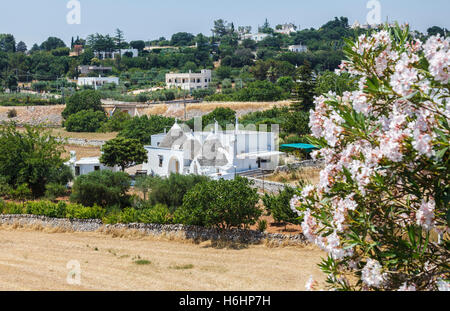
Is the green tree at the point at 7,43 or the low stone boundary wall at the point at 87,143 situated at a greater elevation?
the green tree at the point at 7,43

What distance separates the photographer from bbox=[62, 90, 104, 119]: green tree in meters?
72.4

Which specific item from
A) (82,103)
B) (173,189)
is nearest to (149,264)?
→ (173,189)

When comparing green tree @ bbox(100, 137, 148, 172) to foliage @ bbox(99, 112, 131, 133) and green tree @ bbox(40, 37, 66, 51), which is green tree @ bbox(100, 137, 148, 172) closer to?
foliage @ bbox(99, 112, 131, 133)

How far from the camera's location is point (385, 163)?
4953 mm

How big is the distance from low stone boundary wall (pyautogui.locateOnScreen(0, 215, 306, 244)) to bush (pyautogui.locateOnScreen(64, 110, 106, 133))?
41.8m

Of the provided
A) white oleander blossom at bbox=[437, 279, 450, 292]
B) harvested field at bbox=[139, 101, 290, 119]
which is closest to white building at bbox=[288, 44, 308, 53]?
harvested field at bbox=[139, 101, 290, 119]

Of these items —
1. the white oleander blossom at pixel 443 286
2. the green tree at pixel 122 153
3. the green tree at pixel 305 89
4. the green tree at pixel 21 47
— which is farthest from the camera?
the green tree at pixel 21 47

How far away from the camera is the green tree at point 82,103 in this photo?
72.4 metres

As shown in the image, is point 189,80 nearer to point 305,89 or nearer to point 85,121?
point 85,121

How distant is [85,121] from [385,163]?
64667mm

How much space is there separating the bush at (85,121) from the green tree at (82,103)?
405 centimetres

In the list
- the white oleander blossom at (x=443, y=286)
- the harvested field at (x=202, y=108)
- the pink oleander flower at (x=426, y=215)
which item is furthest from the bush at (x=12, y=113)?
the white oleander blossom at (x=443, y=286)

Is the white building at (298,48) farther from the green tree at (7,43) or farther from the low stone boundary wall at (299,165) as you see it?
the low stone boundary wall at (299,165)
